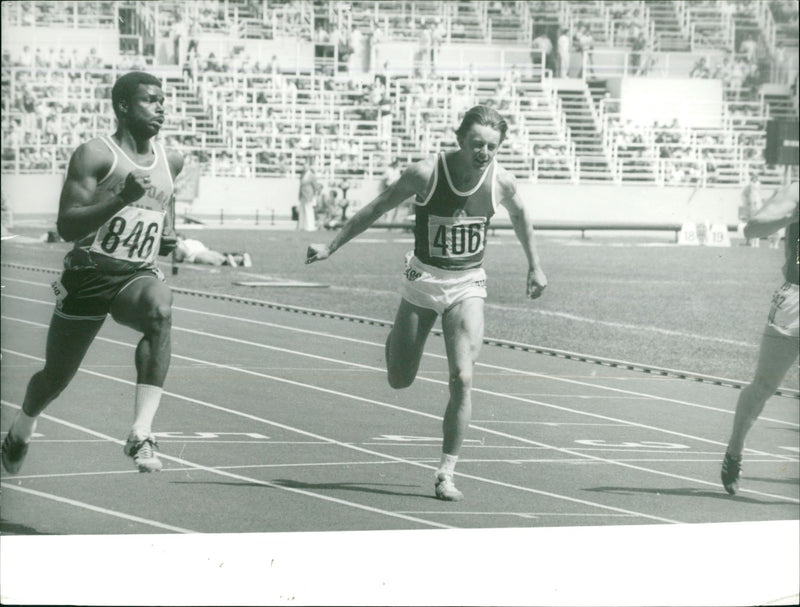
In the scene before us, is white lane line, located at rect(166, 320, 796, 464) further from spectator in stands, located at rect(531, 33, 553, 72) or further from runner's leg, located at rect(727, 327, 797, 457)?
spectator in stands, located at rect(531, 33, 553, 72)

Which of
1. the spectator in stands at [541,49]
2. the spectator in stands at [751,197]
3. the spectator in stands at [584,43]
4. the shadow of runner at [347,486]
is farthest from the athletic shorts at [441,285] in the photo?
the spectator in stands at [751,197]

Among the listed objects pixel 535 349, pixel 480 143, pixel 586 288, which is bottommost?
pixel 586 288

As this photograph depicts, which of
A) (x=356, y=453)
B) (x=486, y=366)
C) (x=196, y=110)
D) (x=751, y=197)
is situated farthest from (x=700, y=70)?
(x=356, y=453)

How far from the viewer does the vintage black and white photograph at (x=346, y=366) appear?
6.20m

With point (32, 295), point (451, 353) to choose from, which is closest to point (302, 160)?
point (32, 295)

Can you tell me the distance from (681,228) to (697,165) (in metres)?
4.10

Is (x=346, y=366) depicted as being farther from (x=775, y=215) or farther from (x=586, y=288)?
(x=586, y=288)

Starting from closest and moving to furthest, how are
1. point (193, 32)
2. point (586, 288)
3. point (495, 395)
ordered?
1. point (193, 32)
2. point (495, 395)
3. point (586, 288)

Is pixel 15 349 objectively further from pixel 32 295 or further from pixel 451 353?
pixel 451 353

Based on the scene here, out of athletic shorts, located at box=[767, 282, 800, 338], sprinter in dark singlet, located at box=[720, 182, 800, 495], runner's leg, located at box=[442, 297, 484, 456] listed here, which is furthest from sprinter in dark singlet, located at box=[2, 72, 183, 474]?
athletic shorts, located at box=[767, 282, 800, 338]

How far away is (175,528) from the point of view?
6367 mm

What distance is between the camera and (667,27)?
12.3 meters

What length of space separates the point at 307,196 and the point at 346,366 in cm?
834

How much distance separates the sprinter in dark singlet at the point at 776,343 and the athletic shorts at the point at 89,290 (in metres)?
2.69
